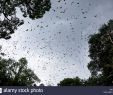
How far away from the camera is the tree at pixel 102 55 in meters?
73.1

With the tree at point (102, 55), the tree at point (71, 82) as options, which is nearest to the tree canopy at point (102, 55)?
the tree at point (102, 55)

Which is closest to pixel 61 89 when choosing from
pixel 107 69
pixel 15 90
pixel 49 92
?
pixel 49 92

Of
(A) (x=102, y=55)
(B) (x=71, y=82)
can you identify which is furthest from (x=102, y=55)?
(B) (x=71, y=82)

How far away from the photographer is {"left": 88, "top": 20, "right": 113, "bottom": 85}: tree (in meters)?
73.1

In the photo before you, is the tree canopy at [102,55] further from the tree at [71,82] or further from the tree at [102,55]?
the tree at [71,82]

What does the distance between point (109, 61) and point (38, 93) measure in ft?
151

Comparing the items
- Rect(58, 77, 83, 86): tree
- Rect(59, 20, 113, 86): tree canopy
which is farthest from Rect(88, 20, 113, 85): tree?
Rect(58, 77, 83, 86): tree

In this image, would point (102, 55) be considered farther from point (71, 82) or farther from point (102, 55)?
point (71, 82)

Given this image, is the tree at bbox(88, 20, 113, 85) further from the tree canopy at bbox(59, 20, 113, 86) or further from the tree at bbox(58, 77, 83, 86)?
the tree at bbox(58, 77, 83, 86)

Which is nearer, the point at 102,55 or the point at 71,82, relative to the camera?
the point at 102,55

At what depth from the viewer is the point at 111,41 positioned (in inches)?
2601

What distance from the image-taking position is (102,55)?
77.6 m

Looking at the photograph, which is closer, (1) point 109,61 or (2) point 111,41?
(2) point 111,41

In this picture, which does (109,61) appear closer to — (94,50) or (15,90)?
(94,50)
